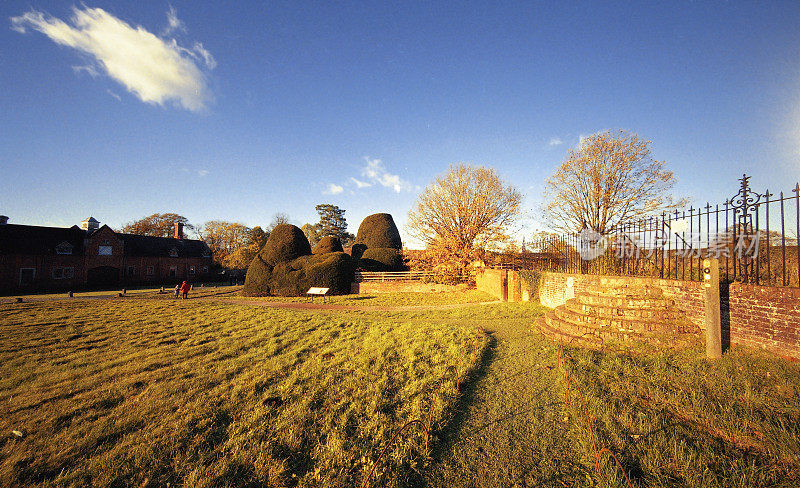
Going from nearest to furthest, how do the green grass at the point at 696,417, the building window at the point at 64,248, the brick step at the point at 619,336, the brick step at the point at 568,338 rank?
1. the green grass at the point at 696,417
2. the brick step at the point at 619,336
3. the brick step at the point at 568,338
4. the building window at the point at 64,248

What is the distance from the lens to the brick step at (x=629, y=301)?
586cm

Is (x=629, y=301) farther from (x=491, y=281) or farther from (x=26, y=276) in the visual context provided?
(x=26, y=276)

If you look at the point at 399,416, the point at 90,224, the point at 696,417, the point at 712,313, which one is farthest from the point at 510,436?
the point at 90,224

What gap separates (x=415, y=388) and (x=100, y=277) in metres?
38.9

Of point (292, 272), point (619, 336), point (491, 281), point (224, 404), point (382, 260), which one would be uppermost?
point (382, 260)

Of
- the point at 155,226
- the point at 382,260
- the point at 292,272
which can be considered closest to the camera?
the point at 292,272

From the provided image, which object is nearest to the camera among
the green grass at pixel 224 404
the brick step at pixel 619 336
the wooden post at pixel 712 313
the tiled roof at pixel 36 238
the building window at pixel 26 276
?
the green grass at pixel 224 404

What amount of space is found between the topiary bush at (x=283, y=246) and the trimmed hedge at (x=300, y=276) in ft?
1.89

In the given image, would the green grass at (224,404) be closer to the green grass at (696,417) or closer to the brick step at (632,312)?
the green grass at (696,417)

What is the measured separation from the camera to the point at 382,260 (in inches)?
916

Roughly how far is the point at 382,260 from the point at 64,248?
3124 cm

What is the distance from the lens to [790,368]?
12.9 feet

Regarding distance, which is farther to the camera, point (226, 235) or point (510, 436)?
point (226, 235)

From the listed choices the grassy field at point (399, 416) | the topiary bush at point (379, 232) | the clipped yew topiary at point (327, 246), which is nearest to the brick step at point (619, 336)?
A: the grassy field at point (399, 416)
